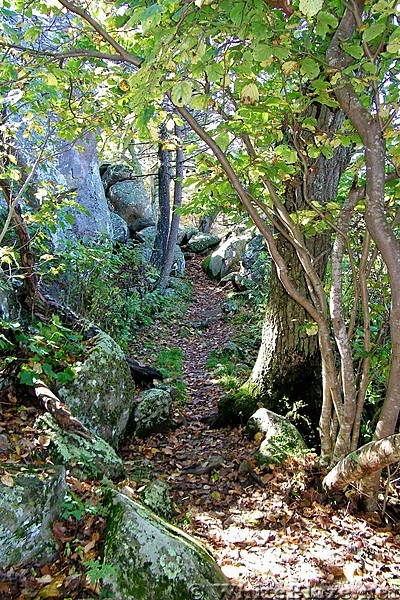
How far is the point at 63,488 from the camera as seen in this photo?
8.65 ft

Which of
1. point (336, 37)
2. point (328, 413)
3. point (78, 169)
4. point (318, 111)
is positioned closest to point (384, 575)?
point (328, 413)

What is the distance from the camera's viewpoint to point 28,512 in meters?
2.37

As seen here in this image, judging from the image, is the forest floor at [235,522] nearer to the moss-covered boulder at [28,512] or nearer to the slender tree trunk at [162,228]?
the moss-covered boulder at [28,512]

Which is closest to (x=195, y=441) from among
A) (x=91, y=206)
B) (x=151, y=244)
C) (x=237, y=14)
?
(x=237, y=14)

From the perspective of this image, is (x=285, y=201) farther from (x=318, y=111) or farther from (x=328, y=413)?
(x=328, y=413)

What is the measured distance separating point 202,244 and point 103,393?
569 inches

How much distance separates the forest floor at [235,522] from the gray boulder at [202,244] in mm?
13390

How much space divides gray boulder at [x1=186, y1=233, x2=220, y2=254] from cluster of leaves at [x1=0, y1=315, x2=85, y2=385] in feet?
46.0

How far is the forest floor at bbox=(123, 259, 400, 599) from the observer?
2.53 m

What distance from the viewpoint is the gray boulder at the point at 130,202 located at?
45.5 feet

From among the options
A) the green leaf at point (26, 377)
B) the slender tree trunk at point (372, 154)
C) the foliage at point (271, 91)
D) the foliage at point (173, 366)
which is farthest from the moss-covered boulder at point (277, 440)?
the green leaf at point (26, 377)

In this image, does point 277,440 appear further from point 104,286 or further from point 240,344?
point 240,344

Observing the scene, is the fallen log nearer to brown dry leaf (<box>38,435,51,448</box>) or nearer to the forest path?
brown dry leaf (<box>38,435,51,448</box>)

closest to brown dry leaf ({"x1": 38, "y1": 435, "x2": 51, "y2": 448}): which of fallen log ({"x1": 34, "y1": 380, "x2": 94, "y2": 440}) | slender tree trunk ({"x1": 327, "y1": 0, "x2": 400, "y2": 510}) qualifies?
fallen log ({"x1": 34, "y1": 380, "x2": 94, "y2": 440})
